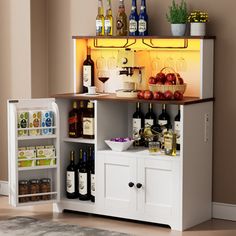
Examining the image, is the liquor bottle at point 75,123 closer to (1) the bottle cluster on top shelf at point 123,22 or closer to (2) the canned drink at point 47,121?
(2) the canned drink at point 47,121

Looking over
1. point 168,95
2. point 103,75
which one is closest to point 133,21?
point 103,75

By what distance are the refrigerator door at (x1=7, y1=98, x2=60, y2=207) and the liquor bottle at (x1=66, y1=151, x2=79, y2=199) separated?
10cm

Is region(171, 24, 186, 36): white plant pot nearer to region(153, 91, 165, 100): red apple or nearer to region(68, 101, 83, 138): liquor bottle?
region(153, 91, 165, 100): red apple

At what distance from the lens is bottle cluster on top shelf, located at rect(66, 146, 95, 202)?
240 inches

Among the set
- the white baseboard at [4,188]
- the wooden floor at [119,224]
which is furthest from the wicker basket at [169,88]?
the white baseboard at [4,188]

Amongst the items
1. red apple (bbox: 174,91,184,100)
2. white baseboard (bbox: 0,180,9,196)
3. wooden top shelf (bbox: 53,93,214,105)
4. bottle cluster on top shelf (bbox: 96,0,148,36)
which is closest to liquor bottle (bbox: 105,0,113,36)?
bottle cluster on top shelf (bbox: 96,0,148,36)

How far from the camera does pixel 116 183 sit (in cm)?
589

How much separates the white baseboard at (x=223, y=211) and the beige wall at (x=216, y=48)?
41mm

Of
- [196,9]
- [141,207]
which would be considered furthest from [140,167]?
[196,9]

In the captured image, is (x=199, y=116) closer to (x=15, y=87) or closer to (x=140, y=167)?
(x=140, y=167)

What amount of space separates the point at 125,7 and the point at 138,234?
6.35 ft

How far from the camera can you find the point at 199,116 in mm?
5707

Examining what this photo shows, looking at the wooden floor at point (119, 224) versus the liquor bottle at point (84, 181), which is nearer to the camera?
the wooden floor at point (119, 224)

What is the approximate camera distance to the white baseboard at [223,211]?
5898 mm
